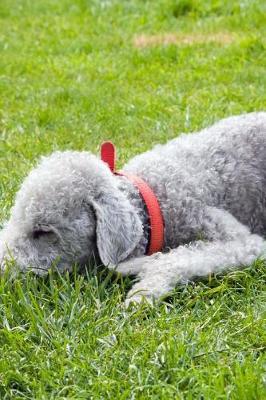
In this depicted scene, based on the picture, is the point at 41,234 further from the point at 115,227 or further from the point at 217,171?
the point at 217,171

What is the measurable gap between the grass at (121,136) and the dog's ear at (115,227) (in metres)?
0.14

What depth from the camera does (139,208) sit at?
477 centimetres

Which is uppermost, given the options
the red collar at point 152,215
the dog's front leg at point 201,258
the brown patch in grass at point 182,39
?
the brown patch in grass at point 182,39

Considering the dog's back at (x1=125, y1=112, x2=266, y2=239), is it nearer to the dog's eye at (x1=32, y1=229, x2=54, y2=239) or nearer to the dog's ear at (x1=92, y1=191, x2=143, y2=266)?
the dog's ear at (x1=92, y1=191, x2=143, y2=266)

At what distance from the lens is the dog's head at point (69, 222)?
4441 mm

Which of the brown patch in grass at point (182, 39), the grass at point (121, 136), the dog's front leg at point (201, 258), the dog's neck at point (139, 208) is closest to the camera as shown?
the grass at point (121, 136)

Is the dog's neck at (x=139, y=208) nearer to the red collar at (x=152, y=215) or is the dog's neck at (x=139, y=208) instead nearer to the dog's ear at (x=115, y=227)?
the red collar at (x=152, y=215)

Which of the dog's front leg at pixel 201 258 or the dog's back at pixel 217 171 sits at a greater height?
the dog's back at pixel 217 171

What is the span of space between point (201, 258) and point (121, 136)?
2.73 metres

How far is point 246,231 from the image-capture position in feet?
16.3

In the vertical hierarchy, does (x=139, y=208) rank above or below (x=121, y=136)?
above

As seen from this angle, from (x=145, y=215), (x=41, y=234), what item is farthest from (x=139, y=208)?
(x=41, y=234)

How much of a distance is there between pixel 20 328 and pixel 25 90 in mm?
5063

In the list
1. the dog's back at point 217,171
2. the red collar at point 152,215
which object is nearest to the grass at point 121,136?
the red collar at point 152,215
